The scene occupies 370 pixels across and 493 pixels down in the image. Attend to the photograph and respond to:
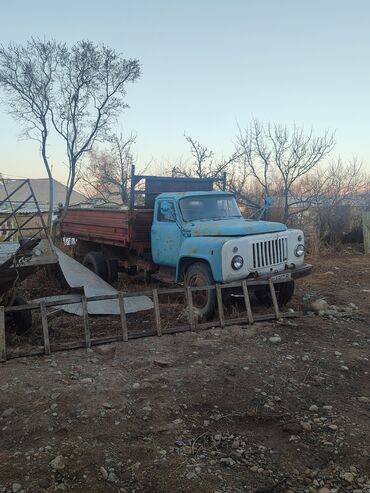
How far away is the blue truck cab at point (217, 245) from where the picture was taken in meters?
6.70

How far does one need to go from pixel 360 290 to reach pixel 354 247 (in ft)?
26.2

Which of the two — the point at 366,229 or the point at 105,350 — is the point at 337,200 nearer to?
the point at 366,229

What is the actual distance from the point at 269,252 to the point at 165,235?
2.02 m

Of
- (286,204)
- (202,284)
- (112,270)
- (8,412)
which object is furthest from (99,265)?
(286,204)

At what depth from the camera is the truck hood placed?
7012 millimetres

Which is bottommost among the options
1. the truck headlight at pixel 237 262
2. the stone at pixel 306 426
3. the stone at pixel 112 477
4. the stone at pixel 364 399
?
the stone at pixel 364 399

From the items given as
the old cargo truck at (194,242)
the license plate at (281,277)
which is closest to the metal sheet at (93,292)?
the old cargo truck at (194,242)

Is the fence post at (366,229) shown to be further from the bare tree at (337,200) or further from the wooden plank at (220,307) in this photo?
the wooden plank at (220,307)

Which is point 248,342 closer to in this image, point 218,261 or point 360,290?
point 218,261

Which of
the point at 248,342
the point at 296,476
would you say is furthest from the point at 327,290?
the point at 296,476

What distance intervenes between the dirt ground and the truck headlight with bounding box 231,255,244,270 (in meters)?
1.04

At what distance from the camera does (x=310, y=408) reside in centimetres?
394

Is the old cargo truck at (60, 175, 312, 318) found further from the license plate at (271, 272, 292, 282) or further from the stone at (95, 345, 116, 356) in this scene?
the stone at (95, 345, 116, 356)

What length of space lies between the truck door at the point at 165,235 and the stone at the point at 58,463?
492 centimetres
